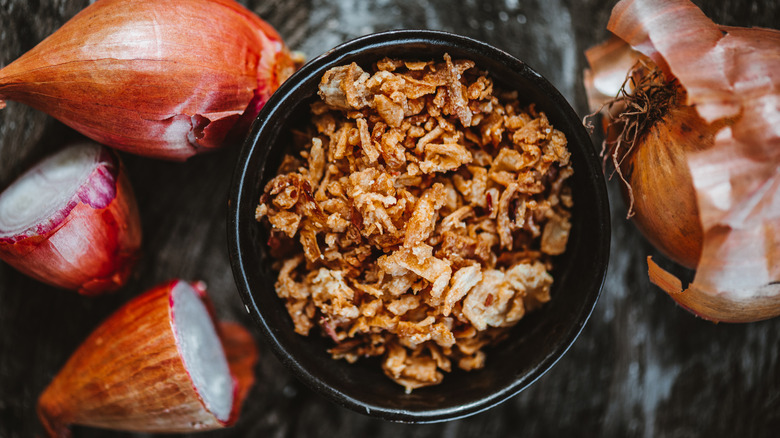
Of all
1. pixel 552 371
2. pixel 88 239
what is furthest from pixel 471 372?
pixel 88 239

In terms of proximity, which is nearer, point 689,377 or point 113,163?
point 113,163

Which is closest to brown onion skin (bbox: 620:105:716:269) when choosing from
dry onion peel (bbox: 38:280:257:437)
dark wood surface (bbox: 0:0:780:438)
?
dark wood surface (bbox: 0:0:780:438)

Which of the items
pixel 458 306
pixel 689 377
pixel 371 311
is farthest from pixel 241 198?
pixel 689 377

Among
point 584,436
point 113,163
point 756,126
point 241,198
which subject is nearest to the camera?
point 756,126

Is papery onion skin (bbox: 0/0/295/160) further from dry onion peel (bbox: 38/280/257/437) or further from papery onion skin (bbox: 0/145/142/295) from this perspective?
dry onion peel (bbox: 38/280/257/437)

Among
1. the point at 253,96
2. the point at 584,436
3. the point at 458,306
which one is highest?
the point at 253,96

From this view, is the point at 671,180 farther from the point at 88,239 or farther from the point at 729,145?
the point at 88,239

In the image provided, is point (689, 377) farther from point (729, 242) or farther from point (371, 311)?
point (371, 311)
